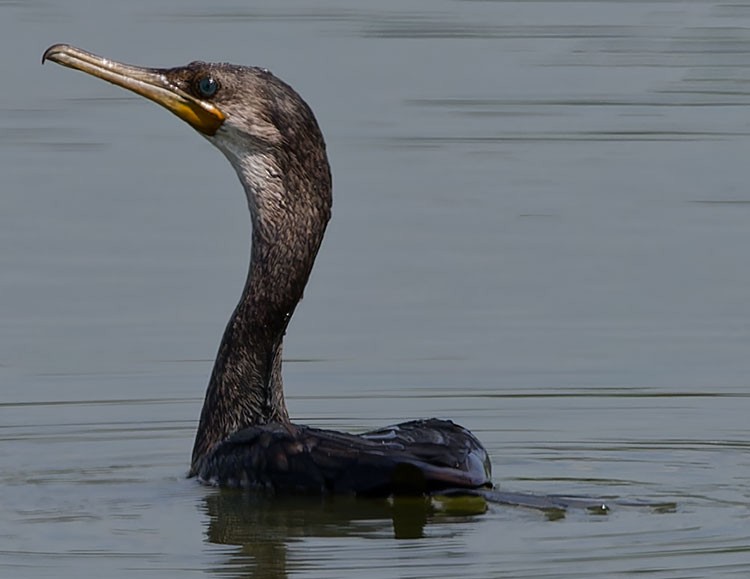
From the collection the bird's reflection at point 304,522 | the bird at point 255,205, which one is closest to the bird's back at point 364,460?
the bird's reflection at point 304,522

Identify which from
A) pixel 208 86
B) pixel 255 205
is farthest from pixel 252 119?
pixel 255 205

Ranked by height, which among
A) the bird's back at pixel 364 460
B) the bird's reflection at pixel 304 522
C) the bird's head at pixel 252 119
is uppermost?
the bird's head at pixel 252 119

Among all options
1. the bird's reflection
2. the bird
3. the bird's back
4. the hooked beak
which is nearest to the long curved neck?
the bird

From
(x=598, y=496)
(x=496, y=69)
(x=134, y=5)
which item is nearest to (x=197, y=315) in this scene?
(x=598, y=496)

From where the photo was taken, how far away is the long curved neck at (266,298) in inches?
450

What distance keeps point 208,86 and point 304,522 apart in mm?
2134

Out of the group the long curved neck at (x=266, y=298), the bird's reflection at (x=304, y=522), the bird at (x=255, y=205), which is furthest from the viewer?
the long curved neck at (x=266, y=298)

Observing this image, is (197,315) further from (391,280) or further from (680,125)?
(680,125)

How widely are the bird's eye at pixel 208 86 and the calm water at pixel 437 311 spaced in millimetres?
1557

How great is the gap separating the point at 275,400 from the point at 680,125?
7.02 meters

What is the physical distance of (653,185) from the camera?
16.3 metres

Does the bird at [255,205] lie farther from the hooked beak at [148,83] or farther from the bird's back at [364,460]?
the bird's back at [364,460]

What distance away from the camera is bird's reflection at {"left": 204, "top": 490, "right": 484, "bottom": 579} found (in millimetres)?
10094

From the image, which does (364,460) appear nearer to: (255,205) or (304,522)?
(304,522)
